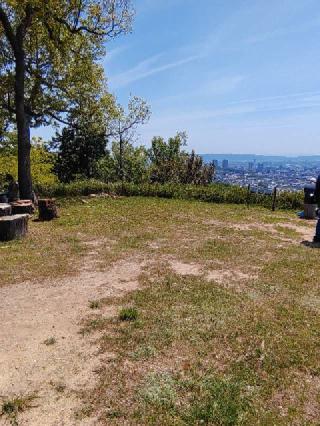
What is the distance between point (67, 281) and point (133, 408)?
4848mm

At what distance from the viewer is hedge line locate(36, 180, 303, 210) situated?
2281cm

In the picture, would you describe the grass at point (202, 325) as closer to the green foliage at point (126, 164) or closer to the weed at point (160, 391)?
the weed at point (160, 391)

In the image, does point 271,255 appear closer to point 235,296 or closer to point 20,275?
point 235,296

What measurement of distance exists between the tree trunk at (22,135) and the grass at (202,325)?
19.9 feet

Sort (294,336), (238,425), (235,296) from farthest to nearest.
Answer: (235,296) → (294,336) → (238,425)

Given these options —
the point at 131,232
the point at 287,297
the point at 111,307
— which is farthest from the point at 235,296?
the point at 131,232

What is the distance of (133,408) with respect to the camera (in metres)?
5.00

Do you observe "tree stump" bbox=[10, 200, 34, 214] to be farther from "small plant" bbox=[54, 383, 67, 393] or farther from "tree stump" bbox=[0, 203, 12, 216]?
"small plant" bbox=[54, 383, 67, 393]

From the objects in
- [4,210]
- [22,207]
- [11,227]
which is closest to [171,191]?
[22,207]

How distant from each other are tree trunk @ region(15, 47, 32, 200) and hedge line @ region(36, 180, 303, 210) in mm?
4462

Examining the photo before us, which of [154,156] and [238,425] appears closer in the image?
[238,425]

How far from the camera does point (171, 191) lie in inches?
966

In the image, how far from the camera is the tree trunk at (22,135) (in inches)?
781

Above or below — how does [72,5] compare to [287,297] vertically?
above
